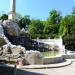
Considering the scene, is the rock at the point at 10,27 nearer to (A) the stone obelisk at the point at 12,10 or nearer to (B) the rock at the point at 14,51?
(A) the stone obelisk at the point at 12,10

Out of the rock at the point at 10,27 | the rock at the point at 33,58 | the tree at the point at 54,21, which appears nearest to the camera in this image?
the rock at the point at 33,58

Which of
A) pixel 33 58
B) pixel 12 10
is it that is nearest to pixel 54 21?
pixel 12 10

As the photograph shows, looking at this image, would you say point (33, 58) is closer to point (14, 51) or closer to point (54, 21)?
point (14, 51)

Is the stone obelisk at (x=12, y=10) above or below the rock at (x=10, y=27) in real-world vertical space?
above

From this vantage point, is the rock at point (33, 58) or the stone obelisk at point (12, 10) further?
the stone obelisk at point (12, 10)

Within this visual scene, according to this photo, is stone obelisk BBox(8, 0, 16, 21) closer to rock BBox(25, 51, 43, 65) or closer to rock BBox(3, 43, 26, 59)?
rock BBox(3, 43, 26, 59)

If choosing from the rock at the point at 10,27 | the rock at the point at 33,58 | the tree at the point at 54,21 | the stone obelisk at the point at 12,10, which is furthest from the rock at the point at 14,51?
the tree at the point at 54,21

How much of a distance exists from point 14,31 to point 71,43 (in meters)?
17.0

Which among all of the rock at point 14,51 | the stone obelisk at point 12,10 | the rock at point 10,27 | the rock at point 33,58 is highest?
the stone obelisk at point 12,10

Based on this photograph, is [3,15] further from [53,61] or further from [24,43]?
[53,61]

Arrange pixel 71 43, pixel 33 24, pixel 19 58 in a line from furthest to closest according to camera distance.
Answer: pixel 33 24 < pixel 71 43 < pixel 19 58

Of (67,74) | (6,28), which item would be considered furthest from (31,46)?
(67,74)

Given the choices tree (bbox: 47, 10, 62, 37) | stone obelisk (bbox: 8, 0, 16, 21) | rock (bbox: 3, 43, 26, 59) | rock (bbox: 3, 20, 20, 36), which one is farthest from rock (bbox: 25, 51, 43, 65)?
tree (bbox: 47, 10, 62, 37)

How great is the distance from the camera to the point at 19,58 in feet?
70.7
